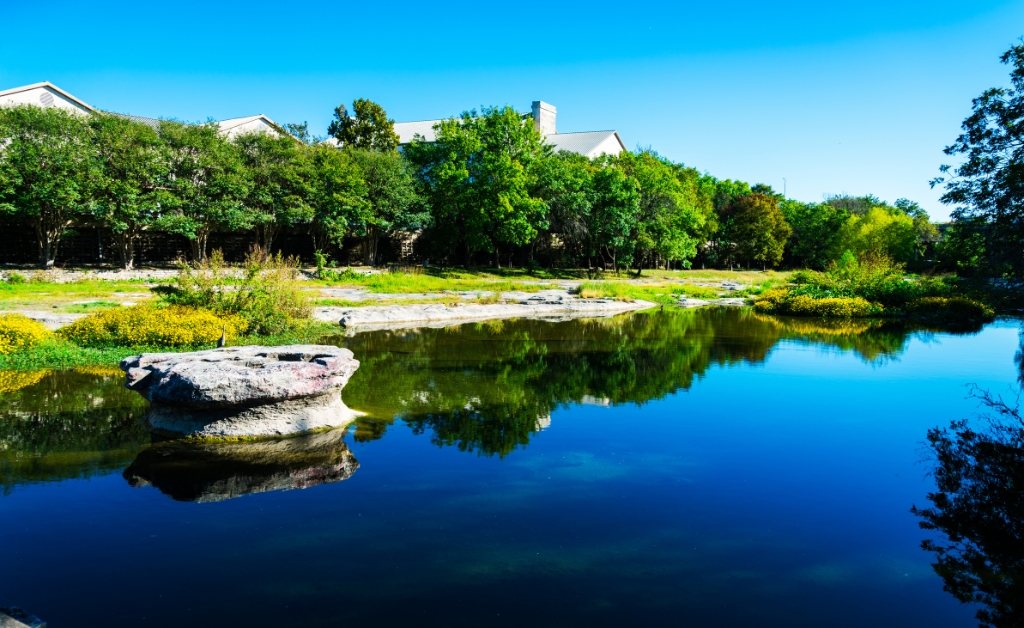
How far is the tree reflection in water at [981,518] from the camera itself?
533 centimetres

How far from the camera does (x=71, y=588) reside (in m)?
5.09

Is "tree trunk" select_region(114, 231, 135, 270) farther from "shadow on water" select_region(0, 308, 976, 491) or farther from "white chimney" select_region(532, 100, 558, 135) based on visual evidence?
"white chimney" select_region(532, 100, 558, 135)

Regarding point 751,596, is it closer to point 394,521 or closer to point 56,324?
point 394,521

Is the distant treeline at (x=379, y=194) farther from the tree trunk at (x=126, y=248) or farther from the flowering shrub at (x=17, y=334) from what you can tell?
the flowering shrub at (x=17, y=334)

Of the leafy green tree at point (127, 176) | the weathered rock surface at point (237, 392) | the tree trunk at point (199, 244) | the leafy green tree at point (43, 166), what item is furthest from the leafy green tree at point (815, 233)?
the weathered rock surface at point (237, 392)

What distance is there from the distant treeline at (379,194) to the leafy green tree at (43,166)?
6 cm

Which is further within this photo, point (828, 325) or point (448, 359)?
point (828, 325)

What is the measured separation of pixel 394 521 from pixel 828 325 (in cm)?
2207

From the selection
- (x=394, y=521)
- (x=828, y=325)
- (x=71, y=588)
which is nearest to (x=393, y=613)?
(x=394, y=521)

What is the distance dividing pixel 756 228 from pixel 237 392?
174 ft

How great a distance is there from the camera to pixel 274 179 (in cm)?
3347

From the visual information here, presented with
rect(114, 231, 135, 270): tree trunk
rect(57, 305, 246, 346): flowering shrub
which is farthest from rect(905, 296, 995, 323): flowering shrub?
rect(114, 231, 135, 270): tree trunk

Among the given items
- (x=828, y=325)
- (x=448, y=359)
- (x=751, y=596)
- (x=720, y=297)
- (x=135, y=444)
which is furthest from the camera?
(x=720, y=297)

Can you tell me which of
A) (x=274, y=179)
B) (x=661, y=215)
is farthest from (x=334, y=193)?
(x=661, y=215)
